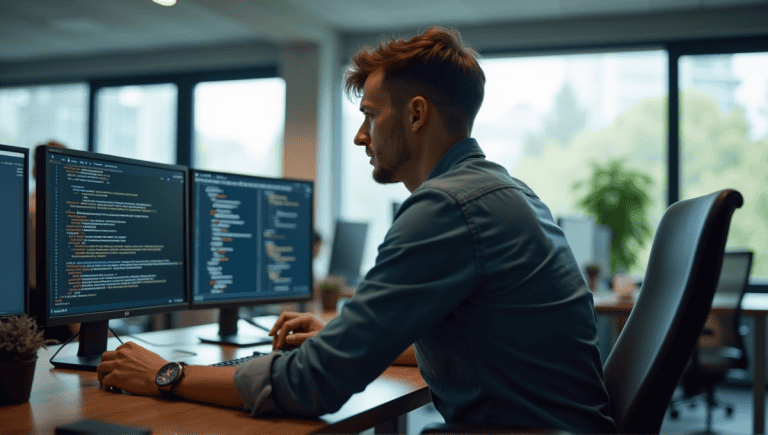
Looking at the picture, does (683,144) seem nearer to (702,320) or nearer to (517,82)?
(517,82)

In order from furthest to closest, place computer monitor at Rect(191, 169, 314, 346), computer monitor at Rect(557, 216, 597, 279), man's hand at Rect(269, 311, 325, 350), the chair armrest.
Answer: computer monitor at Rect(557, 216, 597, 279) < computer monitor at Rect(191, 169, 314, 346) < man's hand at Rect(269, 311, 325, 350) < the chair armrest

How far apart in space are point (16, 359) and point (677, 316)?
108 centimetres

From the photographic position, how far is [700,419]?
4012mm

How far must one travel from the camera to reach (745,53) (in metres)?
5.28

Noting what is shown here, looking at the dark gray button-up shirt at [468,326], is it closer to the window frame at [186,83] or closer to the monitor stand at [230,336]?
the monitor stand at [230,336]

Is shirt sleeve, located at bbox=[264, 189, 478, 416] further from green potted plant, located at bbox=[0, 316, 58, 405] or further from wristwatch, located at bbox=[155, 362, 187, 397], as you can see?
green potted plant, located at bbox=[0, 316, 58, 405]

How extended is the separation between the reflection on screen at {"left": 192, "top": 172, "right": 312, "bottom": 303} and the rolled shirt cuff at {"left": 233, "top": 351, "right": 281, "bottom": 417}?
629mm

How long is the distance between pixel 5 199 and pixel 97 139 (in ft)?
21.8

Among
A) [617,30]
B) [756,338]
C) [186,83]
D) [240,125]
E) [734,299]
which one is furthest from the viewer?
[186,83]

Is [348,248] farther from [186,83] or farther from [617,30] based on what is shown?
[186,83]

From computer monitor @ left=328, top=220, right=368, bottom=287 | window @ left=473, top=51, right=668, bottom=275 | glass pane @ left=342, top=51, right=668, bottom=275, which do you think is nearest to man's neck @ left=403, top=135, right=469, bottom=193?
computer monitor @ left=328, top=220, right=368, bottom=287

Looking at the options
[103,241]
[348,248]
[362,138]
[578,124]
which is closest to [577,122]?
[578,124]

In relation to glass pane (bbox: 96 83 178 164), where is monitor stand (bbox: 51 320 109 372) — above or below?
below

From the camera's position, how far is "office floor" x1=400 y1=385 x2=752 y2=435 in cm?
370
